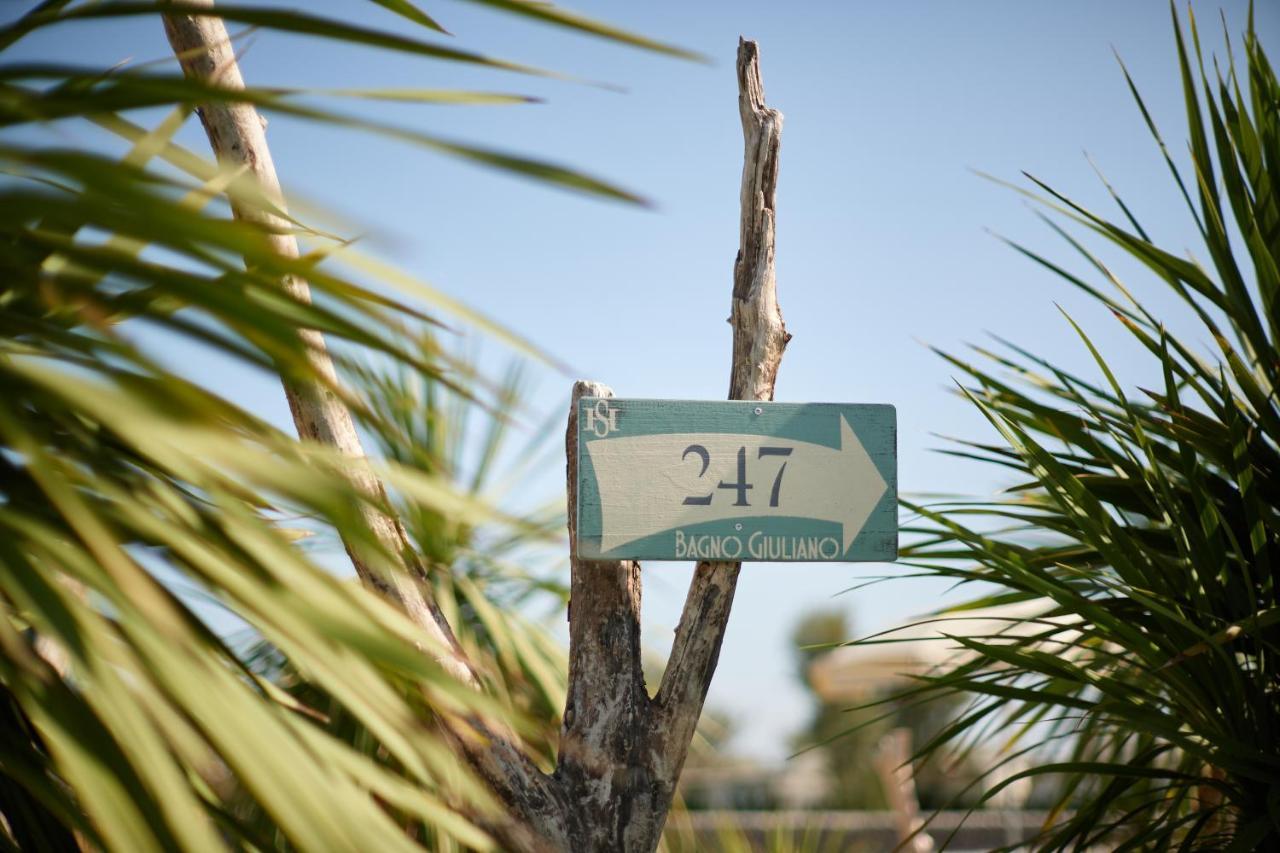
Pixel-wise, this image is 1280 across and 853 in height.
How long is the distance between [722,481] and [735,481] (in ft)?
0.05

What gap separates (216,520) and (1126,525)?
1.13 m

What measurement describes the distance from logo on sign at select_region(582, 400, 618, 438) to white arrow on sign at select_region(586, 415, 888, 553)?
12 millimetres

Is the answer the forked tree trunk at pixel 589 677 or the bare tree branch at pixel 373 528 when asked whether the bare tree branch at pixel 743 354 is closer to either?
the forked tree trunk at pixel 589 677

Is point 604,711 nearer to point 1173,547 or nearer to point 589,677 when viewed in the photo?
point 589,677

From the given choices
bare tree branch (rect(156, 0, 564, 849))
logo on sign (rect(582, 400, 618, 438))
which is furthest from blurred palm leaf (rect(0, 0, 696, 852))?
logo on sign (rect(582, 400, 618, 438))

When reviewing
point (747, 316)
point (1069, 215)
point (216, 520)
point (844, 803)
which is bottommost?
point (844, 803)

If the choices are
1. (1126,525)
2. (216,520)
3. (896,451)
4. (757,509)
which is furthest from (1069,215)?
(216,520)

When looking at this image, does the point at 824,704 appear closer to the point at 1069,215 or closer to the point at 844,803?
the point at 844,803

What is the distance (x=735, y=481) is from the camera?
1.08m

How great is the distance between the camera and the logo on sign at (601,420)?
1066 mm

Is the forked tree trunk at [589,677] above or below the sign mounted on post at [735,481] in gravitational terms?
below

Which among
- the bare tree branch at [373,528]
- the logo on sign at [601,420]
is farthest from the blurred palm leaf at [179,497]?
the logo on sign at [601,420]

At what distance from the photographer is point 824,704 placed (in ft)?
38.3

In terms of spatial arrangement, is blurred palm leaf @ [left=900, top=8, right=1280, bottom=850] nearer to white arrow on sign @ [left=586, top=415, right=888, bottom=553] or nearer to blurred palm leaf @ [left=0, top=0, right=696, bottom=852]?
white arrow on sign @ [left=586, top=415, right=888, bottom=553]
